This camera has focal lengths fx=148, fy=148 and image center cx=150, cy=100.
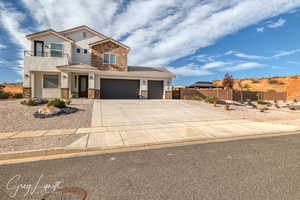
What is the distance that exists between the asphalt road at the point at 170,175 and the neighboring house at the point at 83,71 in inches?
572

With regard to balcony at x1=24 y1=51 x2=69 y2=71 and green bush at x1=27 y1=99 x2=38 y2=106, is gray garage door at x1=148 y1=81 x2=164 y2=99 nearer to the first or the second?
balcony at x1=24 y1=51 x2=69 y2=71

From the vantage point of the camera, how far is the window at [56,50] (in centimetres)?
1772

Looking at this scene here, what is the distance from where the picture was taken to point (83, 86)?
18609 millimetres

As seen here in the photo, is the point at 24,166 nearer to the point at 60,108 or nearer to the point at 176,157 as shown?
the point at 176,157

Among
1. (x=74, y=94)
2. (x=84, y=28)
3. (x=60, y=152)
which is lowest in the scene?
(x=60, y=152)

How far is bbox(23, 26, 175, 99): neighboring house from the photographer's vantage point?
54.7 ft

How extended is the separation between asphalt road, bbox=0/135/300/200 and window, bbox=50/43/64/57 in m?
17.4

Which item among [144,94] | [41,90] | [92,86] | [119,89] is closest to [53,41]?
[41,90]

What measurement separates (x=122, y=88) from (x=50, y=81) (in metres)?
8.33

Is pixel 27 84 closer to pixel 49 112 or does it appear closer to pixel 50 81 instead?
pixel 50 81

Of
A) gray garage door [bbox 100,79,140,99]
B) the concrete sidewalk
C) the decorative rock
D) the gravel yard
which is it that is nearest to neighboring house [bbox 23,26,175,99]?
gray garage door [bbox 100,79,140,99]

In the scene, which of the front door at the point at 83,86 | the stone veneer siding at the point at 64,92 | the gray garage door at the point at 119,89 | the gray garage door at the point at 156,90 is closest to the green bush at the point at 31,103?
the stone veneer siding at the point at 64,92

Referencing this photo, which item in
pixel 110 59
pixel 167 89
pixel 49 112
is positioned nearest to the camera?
pixel 49 112

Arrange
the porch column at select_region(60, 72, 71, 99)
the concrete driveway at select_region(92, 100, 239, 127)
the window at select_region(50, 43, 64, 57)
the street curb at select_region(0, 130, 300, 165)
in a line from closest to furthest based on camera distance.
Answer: the street curb at select_region(0, 130, 300, 165) → the concrete driveway at select_region(92, 100, 239, 127) → the porch column at select_region(60, 72, 71, 99) → the window at select_region(50, 43, 64, 57)
